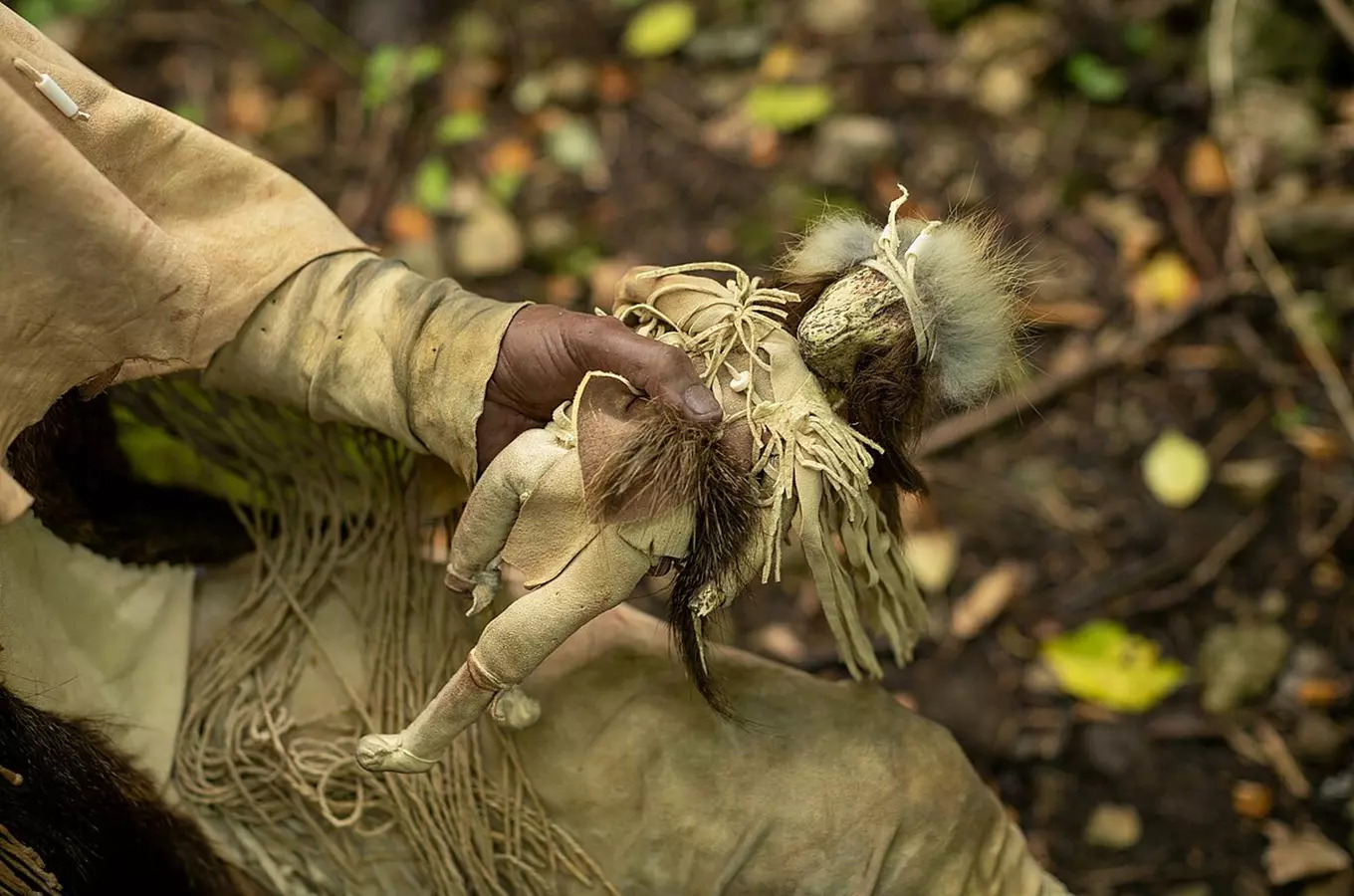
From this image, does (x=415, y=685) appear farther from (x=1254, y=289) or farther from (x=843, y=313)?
(x=1254, y=289)

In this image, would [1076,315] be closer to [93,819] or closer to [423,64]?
[423,64]

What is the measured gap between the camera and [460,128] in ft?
9.06

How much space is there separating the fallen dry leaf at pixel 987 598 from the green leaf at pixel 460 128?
1.41 metres

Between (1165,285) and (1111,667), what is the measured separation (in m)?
0.75

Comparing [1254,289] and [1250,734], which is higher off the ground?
[1254,289]

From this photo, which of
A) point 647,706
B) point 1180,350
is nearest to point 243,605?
point 647,706

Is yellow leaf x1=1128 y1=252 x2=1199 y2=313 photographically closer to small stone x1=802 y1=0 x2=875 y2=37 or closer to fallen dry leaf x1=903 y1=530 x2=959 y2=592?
fallen dry leaf x1=903 y1=530 x2=959 y2=592

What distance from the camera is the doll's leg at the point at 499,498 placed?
109cm

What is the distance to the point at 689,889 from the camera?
1266mm

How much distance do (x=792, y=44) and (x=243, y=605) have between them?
72.7 inches

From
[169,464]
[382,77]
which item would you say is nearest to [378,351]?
[169,464]

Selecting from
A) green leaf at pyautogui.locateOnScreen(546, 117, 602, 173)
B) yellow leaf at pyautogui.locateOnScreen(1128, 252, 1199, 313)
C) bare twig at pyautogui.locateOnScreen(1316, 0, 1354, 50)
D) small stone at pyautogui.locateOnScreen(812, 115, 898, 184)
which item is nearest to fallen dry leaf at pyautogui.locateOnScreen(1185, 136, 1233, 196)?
yellow leaf at pyautogui.locateOnScreen(1128, 252, 1199, 313)

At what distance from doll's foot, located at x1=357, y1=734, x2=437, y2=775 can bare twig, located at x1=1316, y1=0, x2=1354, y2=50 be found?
201cm

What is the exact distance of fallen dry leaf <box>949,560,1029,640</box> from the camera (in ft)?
7.01
